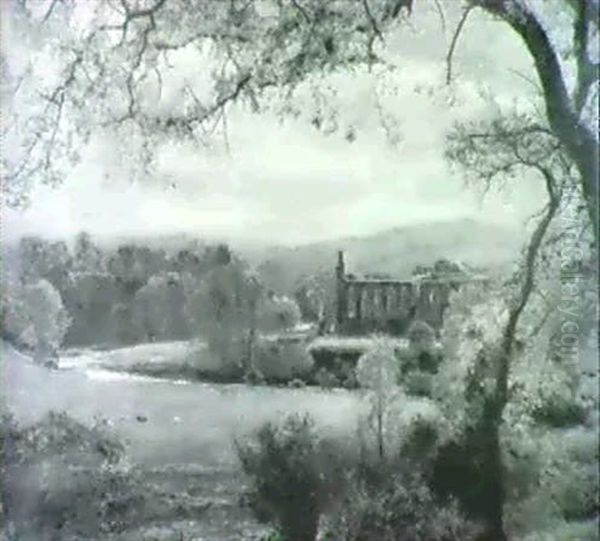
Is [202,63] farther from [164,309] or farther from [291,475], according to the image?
[291,475]

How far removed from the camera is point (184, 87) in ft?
7.59

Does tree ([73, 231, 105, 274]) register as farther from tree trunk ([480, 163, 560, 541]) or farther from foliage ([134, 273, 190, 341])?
tree trunk ([480, 163, 560, 541])

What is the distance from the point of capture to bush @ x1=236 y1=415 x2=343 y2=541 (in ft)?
7.47

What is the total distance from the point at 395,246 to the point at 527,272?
0.20m

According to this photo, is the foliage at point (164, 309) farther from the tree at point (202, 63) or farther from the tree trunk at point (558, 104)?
the tree trunk at point (558, 104)

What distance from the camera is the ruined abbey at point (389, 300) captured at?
2.25m

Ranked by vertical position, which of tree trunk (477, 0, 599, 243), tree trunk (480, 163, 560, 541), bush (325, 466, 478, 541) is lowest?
bush (325, 466, 478, 541)

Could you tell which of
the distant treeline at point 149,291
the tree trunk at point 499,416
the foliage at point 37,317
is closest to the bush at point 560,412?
the tree trunk at point 499,416

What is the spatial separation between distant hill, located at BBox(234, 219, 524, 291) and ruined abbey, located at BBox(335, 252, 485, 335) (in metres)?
0.02

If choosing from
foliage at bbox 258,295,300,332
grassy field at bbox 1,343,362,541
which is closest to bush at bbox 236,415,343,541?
grassy field at bbox 1,343,362,541

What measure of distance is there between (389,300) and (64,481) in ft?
1.87

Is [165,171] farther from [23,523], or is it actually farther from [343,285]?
[23,523]

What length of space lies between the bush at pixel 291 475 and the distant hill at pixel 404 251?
22 centimetres

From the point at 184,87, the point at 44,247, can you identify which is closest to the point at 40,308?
the point at 44,247
